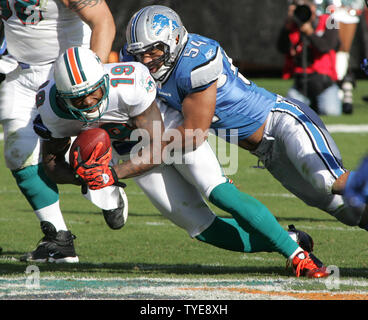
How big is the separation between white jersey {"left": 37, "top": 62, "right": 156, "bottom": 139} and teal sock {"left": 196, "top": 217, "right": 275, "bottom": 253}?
696mm

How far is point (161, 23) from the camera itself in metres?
4.44

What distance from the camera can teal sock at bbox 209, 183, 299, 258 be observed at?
14.0ft

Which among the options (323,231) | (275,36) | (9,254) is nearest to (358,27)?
(275,36)

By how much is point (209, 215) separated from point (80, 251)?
1024 millimetres

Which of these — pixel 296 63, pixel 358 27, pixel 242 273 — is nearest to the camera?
pixel 242 273

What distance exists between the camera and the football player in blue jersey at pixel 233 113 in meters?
4.29

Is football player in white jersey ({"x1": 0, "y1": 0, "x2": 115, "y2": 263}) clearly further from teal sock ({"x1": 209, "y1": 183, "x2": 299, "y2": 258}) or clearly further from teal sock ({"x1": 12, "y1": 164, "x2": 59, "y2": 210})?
teal sock ({"x1": 209, "y1": 183, "x2": 299, "y2": 258})

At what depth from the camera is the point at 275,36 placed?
17734 mm

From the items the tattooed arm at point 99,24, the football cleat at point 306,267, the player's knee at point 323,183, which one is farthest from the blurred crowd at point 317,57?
the football cleat at point 306,267

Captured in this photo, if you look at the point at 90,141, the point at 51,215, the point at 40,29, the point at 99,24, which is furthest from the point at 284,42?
the point at 90,141

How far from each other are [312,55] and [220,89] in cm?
842

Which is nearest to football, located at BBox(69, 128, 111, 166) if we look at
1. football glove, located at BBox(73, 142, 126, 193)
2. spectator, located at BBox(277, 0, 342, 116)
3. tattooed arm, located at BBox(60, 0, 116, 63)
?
football glove, located at BBox(73, 142, 126, 193)

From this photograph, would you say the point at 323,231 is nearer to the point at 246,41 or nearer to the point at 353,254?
the point at 353,254

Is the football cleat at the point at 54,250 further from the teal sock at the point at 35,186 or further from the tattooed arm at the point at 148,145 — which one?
the tattooed arm at the point at 148,145
